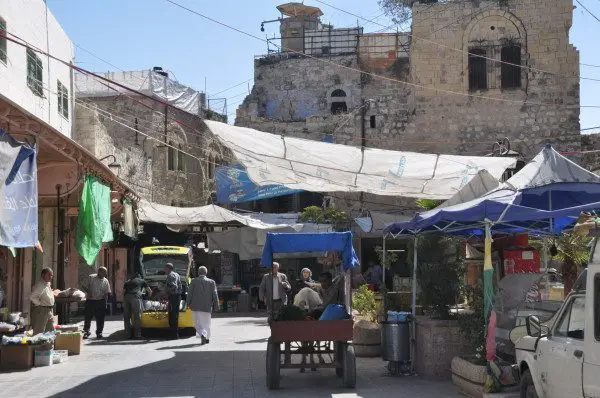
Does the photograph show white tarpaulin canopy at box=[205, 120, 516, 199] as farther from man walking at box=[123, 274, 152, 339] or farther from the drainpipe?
the drainpipe

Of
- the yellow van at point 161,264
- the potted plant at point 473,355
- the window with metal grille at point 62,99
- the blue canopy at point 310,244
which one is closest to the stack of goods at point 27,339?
the blue canopy at point 310,244

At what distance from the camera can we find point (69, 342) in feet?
47.9

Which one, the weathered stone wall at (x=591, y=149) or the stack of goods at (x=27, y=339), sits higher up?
the weathered stone wall at (x=591, y=149)

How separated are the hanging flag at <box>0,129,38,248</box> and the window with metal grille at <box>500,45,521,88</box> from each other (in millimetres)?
22865

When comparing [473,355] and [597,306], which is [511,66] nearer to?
[473,355]

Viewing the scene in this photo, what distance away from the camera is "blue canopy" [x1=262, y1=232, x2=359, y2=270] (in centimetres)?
1179

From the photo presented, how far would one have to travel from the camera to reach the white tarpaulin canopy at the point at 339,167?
1406 centimetres

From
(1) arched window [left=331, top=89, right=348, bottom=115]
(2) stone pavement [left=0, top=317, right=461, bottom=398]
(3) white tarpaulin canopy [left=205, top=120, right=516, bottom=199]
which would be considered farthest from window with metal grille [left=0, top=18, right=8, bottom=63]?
(1) arched window [left=331, top=89, right=348, bottom=115]

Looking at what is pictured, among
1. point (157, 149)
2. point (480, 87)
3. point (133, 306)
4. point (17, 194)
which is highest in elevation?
point (480, 87)

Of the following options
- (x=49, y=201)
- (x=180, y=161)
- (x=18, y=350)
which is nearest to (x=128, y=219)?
(x=49, y=201)

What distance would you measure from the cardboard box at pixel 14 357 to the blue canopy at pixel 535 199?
6.59 m

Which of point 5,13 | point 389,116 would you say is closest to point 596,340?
point 5,13

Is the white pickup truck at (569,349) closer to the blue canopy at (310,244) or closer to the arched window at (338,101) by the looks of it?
the blue canopy at (310,244)

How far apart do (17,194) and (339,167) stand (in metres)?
6.17
